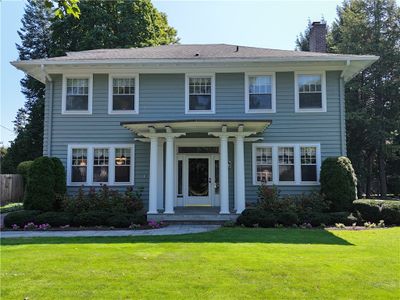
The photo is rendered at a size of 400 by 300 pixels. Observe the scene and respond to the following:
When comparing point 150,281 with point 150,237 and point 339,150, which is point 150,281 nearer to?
point 150,237

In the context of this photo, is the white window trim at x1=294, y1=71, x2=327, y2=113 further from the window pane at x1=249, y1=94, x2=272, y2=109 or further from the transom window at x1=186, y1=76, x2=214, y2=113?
the transom window at x1=186, y1=76, x2=214, y2=113

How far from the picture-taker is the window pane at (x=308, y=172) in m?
14.6

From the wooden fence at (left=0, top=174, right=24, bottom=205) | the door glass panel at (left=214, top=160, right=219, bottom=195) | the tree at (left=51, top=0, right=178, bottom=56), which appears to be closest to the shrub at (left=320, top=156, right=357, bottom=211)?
the door glass panel at (left=214, top=160, right=219, bottom=195)

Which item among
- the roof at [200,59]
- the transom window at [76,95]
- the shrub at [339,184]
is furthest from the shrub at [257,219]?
the transom window at [76,95]

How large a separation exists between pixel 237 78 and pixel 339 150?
185 inches

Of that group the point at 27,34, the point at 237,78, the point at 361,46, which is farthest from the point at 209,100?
the point at 27,34

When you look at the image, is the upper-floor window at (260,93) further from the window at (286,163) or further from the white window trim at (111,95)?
the white window trim at (111,95)

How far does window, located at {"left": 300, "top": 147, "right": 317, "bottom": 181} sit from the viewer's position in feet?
48.0

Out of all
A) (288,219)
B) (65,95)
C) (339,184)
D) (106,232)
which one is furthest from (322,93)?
(65,95)

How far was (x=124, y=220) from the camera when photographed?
12.2 meters

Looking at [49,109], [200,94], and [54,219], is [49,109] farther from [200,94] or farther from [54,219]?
[200,94]

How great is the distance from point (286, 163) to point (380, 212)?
3671 mm

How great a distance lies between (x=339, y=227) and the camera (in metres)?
11.9

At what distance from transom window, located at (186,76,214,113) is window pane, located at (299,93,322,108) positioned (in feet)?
11.2
